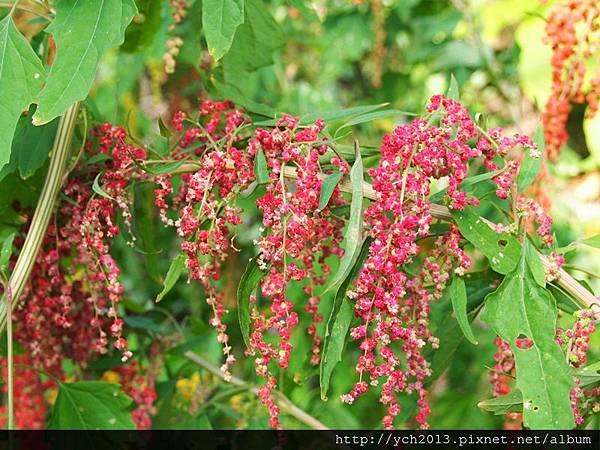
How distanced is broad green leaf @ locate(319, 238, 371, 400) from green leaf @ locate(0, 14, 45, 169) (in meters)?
0.67

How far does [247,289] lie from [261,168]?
0.75ft

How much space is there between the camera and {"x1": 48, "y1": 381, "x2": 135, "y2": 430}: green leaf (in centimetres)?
227

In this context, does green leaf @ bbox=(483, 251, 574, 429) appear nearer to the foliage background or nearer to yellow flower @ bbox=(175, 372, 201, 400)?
the foliage background

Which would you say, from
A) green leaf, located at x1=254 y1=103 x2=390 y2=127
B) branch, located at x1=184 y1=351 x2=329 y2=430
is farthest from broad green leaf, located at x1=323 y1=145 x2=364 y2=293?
branch, located at x1=184 y1=351 x2=329 y2=430

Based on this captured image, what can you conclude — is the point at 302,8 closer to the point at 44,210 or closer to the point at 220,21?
the point at 220,21

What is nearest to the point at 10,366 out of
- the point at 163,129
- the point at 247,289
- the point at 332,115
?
the point at 247,289

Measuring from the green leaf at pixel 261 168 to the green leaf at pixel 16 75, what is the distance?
44 cm

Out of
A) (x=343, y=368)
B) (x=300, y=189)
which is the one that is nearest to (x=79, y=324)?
(x=300, y=189)

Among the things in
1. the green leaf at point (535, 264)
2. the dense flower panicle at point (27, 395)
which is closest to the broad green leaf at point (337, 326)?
the green leaf at point (535, 264)

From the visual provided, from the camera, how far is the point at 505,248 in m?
1.73

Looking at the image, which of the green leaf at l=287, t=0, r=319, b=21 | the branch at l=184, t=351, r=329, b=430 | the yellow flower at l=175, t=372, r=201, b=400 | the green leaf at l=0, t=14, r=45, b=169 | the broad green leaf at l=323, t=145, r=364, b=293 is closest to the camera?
the broad green leaf at l=323, t=145, r=364, b=293

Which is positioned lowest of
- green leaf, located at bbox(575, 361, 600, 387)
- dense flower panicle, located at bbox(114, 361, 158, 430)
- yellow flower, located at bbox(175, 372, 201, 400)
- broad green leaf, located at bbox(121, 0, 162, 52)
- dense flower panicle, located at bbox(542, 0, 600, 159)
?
dense flower panicle, located at bbox(114, 361, 158, 430)

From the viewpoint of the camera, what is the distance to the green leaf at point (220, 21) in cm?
173

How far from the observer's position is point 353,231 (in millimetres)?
1551
